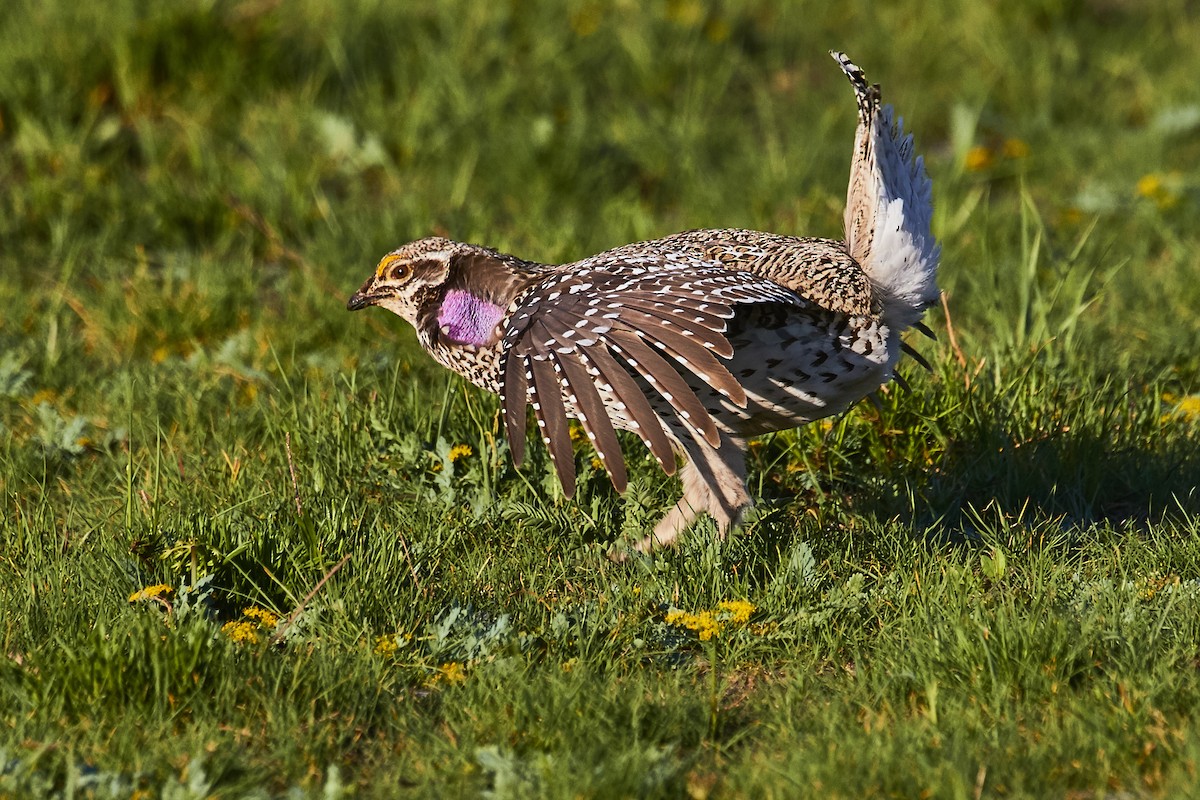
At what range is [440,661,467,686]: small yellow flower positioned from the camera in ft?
13.8

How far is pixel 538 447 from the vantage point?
18.6ft

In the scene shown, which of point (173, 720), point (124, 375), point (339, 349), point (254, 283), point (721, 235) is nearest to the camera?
point (173, 720)

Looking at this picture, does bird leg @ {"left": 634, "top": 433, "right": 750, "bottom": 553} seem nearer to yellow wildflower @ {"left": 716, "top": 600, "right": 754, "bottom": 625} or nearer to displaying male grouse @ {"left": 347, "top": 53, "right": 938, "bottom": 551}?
displaying male grouse @ {"left": 347, "top": 53, "right": 938, "bottom": 551}

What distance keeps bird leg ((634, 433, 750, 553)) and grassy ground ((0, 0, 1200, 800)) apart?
146mm

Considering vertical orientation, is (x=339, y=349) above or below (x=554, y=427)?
below

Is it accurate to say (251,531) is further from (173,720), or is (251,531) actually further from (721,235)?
(721,235)

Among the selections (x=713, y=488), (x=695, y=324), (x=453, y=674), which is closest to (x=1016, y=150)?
(x=713, y=488)

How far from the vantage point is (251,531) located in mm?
4809

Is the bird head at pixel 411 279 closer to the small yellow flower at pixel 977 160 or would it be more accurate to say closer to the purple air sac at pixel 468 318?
the purple air sac at pixel 468 318

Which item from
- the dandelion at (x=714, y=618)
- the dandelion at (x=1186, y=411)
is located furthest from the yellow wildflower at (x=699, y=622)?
the dandelion at (x=1186, y=411)

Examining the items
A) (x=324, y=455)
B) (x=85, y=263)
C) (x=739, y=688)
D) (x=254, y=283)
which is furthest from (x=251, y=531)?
(x=85, y=263)

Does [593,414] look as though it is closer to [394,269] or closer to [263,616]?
[263,616]

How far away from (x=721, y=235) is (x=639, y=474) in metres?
0.97

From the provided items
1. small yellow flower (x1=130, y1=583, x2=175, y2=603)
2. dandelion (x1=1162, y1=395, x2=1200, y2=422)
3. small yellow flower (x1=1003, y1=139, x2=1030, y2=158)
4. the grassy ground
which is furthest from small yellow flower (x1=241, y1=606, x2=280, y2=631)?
small yellow flower (x1=1003, y1=139, x2=1030, y2=158)
